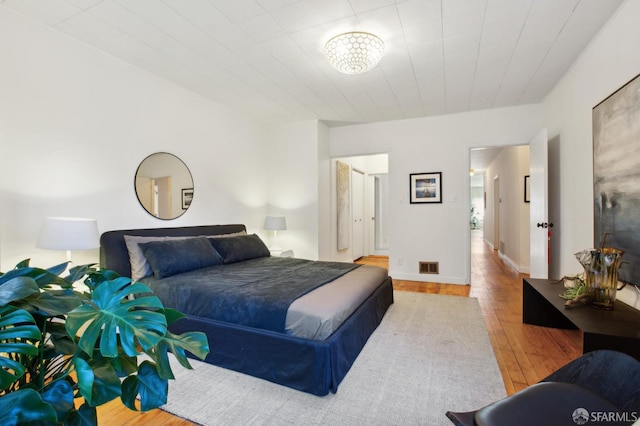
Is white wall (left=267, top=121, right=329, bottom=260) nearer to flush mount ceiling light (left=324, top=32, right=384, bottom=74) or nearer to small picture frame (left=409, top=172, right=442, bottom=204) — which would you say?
small picture frame (left=409, top=172, right=442, bottom=204)

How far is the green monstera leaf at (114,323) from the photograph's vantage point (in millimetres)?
639

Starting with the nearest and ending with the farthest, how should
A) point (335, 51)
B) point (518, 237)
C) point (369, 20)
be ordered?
point (369, 20) → point (335, 51) → point (518, 237)

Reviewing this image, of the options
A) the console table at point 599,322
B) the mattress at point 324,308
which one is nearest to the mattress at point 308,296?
the mattress at point 324,308

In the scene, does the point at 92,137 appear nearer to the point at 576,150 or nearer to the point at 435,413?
the point at 435,413

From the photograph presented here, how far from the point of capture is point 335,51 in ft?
8.12

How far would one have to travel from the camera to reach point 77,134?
2557 millimetres

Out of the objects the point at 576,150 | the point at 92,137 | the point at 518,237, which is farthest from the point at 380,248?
the point at 92,137

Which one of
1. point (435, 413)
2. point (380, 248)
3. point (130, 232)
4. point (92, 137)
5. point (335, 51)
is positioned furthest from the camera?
point (380, 248)

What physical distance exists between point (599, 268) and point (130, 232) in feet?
12.5

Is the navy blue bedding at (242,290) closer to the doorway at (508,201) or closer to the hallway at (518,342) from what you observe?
the hallway at (518,342)

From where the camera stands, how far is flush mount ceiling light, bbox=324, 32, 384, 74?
2379mm

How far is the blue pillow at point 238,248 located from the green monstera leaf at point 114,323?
2.59 m

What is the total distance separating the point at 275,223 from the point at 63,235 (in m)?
2.76

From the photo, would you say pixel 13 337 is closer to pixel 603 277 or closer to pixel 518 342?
pixel 603 277
